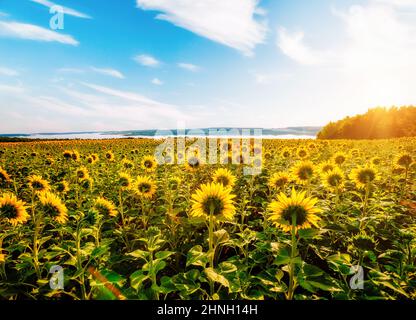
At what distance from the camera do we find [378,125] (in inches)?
1954

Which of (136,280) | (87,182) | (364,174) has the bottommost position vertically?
(136,280)

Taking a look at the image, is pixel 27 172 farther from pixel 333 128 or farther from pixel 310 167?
pixel 333 128

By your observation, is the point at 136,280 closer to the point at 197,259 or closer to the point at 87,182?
the point at 197,259

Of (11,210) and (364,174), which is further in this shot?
(364,174)

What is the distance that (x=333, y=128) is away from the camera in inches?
2259

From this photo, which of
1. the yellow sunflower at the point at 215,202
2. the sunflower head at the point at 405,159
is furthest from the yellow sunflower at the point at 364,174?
the yellow sunflower at the point at 215,202

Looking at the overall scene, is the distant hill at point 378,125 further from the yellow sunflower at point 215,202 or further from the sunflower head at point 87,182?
the yellow sunflower at point 215,202

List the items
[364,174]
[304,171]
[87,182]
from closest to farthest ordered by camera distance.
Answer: [364,174], [304,171], [87,182]

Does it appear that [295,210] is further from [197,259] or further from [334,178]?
[334,178]

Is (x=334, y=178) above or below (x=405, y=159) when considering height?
below

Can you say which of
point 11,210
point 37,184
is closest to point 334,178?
point 11,210

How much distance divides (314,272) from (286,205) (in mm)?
549

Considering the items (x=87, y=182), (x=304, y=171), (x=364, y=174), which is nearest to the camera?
(x=364, y=174)
